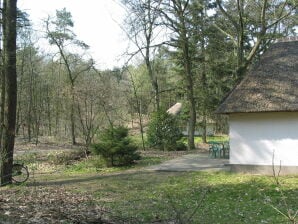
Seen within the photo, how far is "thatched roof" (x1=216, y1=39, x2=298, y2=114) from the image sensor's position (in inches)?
607

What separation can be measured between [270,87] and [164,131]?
1199cm

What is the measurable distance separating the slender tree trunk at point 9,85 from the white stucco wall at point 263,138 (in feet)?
28.4

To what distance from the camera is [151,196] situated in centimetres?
1222

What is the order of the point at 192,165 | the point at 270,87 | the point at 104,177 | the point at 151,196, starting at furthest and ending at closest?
the point at 192,165 < the point at 104,177 < the point at 270,87 < the point at 151,196

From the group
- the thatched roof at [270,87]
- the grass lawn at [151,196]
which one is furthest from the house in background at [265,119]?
the grass lawn at [151,196]

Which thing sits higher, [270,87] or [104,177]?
[270,87]

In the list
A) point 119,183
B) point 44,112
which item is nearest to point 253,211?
point 119,183

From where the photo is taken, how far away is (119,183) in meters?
14.9

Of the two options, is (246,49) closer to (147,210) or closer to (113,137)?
(113,137)

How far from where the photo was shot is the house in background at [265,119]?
50.8 ft

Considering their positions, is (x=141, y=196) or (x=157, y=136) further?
(x=157, y=136)

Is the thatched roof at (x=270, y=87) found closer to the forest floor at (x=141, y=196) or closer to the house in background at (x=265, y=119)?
the house in background at (x=265, y=119)

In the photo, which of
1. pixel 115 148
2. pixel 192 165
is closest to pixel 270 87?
pixel 192 165

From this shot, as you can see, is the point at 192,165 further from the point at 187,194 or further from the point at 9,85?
the point at 9,85
